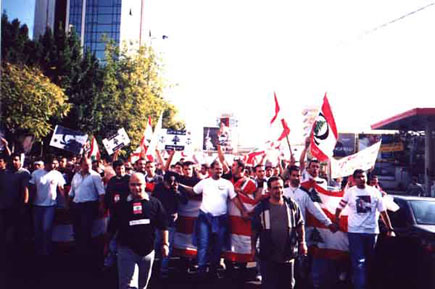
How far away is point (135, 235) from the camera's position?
195 inches

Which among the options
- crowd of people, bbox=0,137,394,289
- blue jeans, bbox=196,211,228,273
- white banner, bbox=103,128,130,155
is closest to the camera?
crowd of people, bbox=0,137,394,289

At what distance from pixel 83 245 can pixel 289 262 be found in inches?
177

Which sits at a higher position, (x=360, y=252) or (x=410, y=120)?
(x=410, y=120)

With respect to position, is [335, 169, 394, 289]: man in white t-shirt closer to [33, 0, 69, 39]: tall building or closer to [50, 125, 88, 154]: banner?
[50, 125, 88, 154]: banner

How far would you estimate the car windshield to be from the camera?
693 cm

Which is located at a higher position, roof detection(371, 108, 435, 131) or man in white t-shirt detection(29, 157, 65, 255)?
roof detection(371, 108, 435, 131)

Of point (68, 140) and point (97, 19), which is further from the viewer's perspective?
point (97, 19)

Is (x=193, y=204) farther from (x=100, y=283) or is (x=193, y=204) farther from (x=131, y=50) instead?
(x=131, y=50)

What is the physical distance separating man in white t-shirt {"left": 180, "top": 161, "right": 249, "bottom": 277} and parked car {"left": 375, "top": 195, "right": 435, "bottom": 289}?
2243 mm

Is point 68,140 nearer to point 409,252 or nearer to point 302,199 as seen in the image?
point 302,199

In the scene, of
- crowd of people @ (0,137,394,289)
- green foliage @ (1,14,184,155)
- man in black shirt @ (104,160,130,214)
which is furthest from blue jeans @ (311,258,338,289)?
green foliage @ (1,14,184,155)

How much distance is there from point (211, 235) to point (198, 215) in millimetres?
417

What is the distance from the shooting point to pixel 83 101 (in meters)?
31.3

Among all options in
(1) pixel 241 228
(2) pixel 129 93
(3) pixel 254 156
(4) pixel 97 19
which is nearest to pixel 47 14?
(2) pixel 129 93
